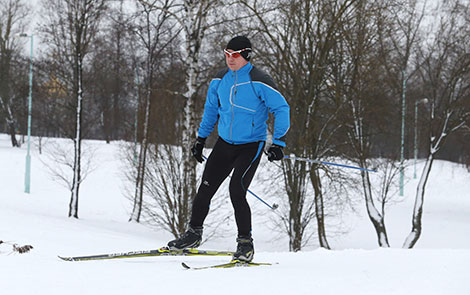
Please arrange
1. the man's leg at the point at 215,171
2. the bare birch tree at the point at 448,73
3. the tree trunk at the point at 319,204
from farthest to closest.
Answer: the bare birch tree at the point at 448,73, the tree trunk at the point at 319,204, the man's leg at the point at 215,171

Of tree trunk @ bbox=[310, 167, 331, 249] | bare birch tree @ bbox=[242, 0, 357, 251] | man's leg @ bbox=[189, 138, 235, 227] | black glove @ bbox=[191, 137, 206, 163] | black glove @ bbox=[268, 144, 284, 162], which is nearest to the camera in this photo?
black glove @ bbox=[268, 144, 284, 162]

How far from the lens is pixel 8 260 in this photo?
3623 millimetres

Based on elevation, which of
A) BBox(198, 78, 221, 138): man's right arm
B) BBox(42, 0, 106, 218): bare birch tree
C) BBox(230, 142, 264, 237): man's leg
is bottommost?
BBox(230, 142, 264, 237): man's leg

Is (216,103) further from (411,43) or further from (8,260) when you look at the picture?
(411,43)

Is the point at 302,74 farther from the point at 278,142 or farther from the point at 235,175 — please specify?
the point at 235,175

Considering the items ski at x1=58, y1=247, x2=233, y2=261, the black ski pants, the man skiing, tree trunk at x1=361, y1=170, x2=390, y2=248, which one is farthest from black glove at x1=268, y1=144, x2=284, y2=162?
tree trunk at x1=361, y1=170, x2=390, y2=248

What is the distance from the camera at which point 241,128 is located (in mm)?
4137

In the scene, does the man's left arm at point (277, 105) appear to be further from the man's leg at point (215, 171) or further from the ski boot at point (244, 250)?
the ski boot at point (244, 250)

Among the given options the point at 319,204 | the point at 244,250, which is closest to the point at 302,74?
the point at 319,204

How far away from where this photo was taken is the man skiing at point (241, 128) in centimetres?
408

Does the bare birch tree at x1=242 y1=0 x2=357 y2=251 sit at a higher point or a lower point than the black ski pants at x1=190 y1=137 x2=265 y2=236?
higher

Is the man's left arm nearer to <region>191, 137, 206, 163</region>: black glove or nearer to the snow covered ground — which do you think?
<region>191, 137, 206, 163</region>: black glove

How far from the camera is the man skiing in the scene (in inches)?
161

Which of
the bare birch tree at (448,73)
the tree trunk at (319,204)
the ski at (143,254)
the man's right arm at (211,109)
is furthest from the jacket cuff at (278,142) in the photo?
the bare birch tree at (448,73)
